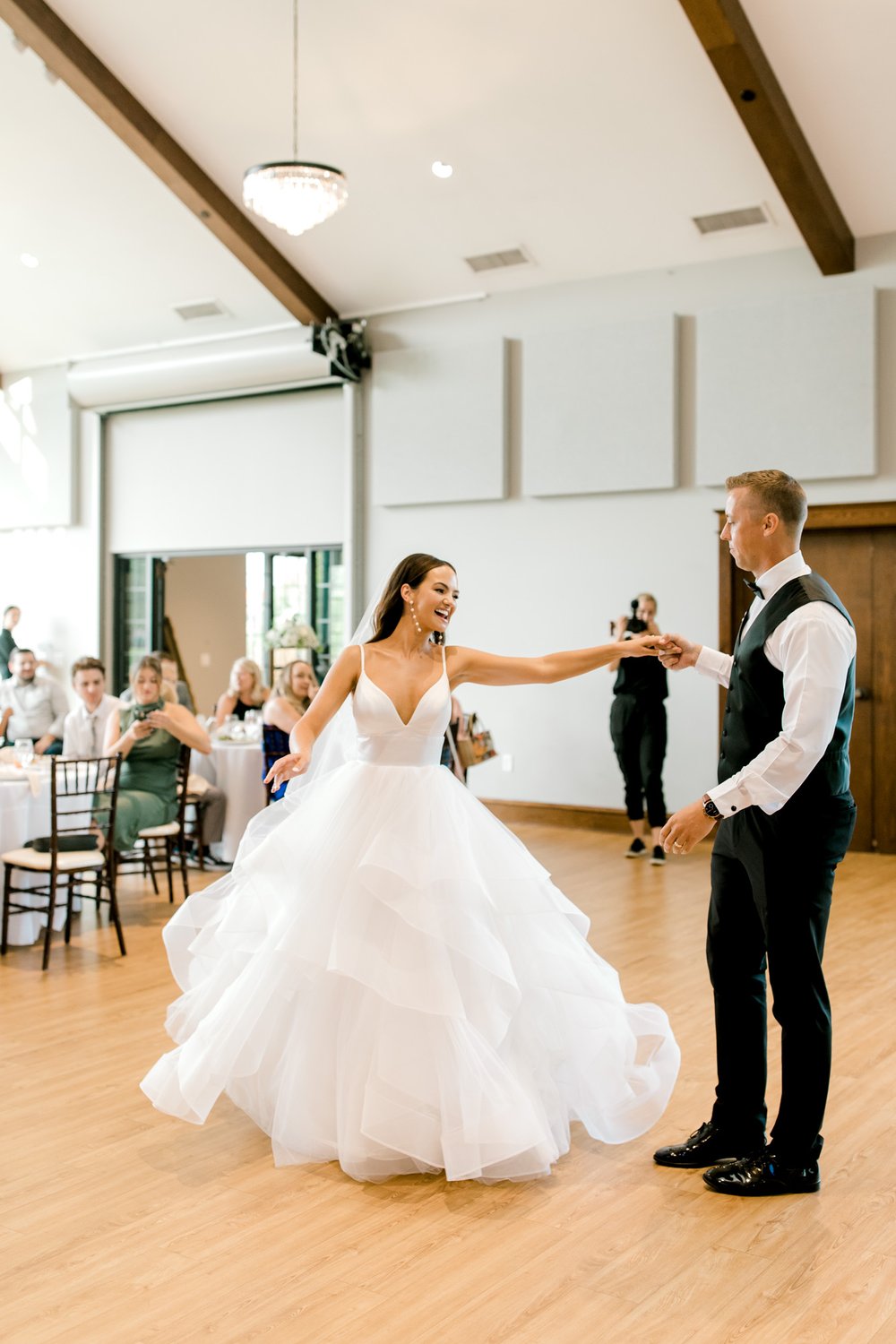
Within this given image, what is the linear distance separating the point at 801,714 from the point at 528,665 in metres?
1.10

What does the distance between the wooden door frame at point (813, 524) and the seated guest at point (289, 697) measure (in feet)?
9.68

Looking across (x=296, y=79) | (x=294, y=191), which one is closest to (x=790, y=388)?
(x=294, y=191)

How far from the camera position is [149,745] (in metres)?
6.46

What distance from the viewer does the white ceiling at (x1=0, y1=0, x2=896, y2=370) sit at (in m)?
7.50

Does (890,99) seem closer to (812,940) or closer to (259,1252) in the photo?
(812,940)

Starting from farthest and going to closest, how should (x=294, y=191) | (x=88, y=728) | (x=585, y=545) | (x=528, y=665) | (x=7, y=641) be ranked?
(x=7, y=641)
(x=585, y=545)
(x=294, y=191)
(x=88, y=728)
(x=528, y=665)

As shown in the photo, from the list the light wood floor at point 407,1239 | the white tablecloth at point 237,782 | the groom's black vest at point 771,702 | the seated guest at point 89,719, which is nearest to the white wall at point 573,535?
Answer: the white tablecloth at point 237,782

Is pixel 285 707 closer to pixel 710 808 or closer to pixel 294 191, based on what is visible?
pixel 294 191

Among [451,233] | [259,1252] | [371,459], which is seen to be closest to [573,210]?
[451,233]

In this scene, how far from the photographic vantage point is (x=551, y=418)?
31.4 ft

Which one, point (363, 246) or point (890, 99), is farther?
point (363, 246)

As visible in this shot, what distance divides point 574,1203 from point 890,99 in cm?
689

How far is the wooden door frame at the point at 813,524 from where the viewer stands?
329 inches

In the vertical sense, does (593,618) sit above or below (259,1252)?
above
